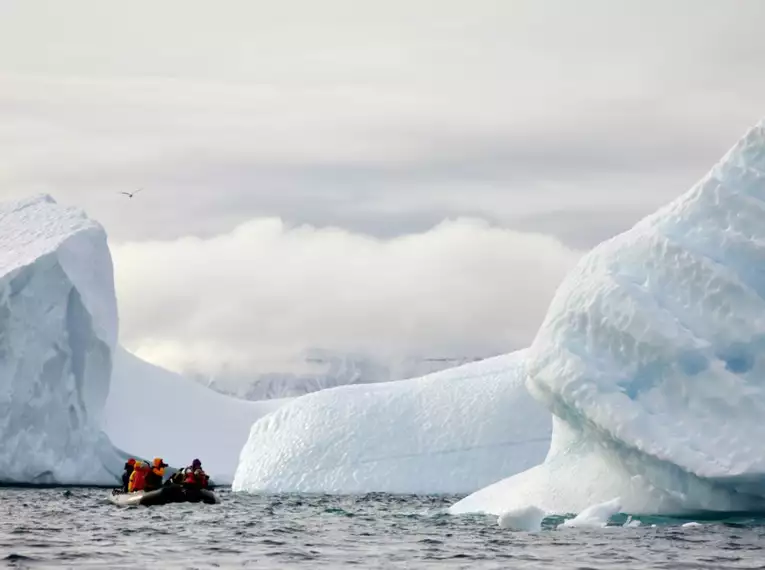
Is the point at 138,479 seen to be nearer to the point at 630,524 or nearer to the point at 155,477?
the point at 155,477

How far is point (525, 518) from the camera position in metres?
19.4

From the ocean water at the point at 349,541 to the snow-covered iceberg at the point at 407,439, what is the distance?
798 cm

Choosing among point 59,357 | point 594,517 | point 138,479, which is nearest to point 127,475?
point 138,479

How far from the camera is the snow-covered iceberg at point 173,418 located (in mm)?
50062

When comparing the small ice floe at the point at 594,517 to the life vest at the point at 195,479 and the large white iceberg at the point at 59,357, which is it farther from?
the large white iceberg at the point at 59,357

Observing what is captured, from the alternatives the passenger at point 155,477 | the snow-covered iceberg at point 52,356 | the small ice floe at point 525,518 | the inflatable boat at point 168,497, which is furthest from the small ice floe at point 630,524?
the snow-covered iceberg at point 52,356

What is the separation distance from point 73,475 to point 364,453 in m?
11.6

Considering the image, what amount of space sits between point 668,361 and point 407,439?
1491 centimetres

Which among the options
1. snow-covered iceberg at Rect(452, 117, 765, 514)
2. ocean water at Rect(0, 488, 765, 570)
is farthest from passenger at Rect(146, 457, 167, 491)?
snow-covered iceberg at Rect(452, 117, 765, 514)

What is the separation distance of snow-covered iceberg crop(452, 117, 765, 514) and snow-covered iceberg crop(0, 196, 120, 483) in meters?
21.3

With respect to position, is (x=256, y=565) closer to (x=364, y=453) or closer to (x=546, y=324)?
(x=546, y=324)

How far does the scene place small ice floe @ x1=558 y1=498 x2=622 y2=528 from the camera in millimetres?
20000

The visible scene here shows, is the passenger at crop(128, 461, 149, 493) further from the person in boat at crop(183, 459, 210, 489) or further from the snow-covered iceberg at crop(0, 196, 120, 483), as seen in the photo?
the snow-covered iceberg at crop(0, 196, 120, 483)

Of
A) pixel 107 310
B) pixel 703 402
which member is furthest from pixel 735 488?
pixel 107 310
